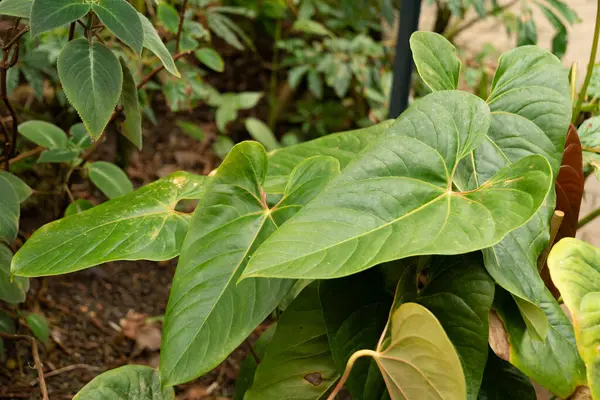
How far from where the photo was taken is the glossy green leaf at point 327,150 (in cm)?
107

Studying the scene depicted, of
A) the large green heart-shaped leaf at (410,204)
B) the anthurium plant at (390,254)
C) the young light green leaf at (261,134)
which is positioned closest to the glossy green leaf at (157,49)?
A: the anthurium plant at (390,254)

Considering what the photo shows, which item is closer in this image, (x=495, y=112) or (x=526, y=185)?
(x=526, y=185)

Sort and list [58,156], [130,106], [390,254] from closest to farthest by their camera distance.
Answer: [390,254] → [130,106] → [58,156]

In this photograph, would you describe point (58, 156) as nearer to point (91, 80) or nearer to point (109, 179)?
point (109, 179)

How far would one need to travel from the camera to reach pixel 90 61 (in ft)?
2.87

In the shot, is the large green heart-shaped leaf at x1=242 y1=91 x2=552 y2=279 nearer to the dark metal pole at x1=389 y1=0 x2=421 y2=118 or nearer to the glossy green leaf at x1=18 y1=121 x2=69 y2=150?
the glossy green leaf at x1=18 y1=121 x2=69 y2=150

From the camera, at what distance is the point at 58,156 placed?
1214mm

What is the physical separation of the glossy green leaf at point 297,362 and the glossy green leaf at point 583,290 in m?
0.32

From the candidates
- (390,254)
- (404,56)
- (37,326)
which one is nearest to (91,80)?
(390,254)

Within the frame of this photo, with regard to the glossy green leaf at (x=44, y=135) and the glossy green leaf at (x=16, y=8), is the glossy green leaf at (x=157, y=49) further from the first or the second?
the glossy green leaf at (x=44, y=135)

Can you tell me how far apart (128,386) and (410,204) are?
461 mm

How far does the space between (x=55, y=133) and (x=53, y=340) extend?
454 millimetres

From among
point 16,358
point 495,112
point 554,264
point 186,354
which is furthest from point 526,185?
point 16,358

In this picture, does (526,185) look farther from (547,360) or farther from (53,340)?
(53,340)
